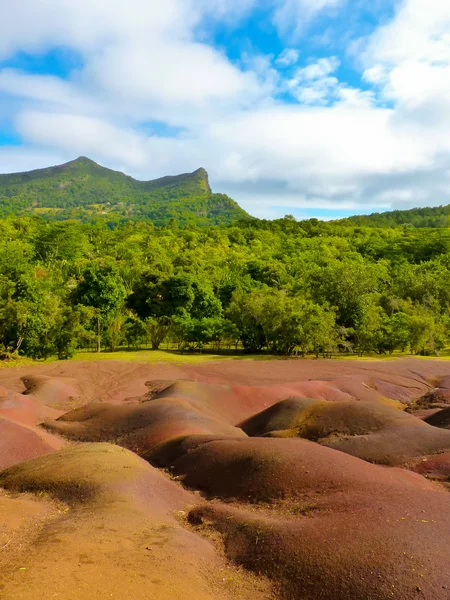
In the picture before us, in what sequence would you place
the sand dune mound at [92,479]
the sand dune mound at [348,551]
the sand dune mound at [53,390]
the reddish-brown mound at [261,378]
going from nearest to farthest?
1. the sand dune mound at [348,551]
2. the sand dune mound at [92,479]
3. the sand dune mound at [53,390]
4. the reddish-brown mound at [261,378]

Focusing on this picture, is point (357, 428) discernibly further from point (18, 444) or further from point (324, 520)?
point (18, 444)

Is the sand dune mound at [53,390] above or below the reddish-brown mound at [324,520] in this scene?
below

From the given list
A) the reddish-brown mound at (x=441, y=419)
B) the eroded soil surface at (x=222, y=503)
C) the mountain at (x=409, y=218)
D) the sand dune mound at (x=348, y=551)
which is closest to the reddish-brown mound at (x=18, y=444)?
the eroded soil surface at (x=222, y=503)

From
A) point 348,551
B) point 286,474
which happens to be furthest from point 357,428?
point 348,551

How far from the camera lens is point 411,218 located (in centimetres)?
16875

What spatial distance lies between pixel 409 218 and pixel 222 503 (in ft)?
573

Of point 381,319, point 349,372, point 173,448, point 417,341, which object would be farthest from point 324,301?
point 173,448

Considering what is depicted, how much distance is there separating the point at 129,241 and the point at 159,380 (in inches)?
2630

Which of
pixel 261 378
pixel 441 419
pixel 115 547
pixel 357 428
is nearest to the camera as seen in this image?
pixel 115 547

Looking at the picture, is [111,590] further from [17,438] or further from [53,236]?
[53,236]

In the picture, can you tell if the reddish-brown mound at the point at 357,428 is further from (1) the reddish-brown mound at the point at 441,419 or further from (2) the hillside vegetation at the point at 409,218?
(2) the hillside vegetation at the point at 409,218

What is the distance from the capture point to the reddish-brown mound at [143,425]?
17.6 metres

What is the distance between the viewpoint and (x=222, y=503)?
12.0m

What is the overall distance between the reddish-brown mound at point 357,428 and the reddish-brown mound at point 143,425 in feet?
6.29
